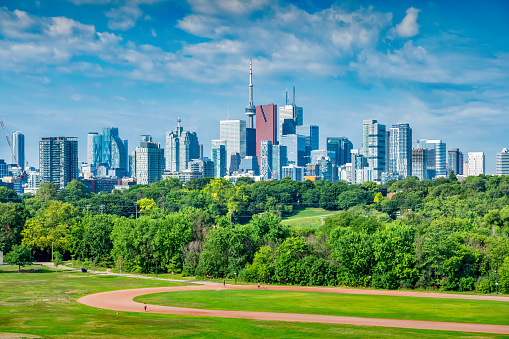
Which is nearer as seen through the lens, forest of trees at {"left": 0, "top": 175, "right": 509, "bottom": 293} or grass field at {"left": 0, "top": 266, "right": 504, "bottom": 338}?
grass field at {"left": 0, "top": 266, "right": 504, "bottom": 338}

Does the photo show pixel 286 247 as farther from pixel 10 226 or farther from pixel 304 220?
pixel 304 220

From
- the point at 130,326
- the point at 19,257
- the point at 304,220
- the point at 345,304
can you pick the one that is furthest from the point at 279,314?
the point at 304,220

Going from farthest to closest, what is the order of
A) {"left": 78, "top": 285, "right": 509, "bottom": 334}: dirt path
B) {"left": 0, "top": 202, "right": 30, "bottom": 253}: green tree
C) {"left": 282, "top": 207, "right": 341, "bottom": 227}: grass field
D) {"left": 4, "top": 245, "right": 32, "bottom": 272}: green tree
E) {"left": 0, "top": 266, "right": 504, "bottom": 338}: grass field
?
{"left": 282, "top": 207, "right": 341, "bottom": 227}: grass field
{"left": 0, "top": 202, "right": 30, "bottom": 253}: green tree
{"left": 4, "top": 245, "right": 32, "bottom": 272}: green tree
{"left": 78, "top": 285, "right": 509, "bottom": 334}: dirt path
{"left": 0, "top": 266, "right": 504, "bottom": 338}: grass field

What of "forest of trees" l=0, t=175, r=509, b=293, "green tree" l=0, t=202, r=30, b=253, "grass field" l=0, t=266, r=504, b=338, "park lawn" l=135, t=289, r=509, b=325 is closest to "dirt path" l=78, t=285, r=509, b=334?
"park lawn" l=135, t=289, r=509, b=325

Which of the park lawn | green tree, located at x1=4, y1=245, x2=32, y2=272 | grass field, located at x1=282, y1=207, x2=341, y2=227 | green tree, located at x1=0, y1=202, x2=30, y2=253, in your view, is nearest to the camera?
the park lawn

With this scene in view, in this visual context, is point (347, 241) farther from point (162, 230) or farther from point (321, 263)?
point (162, 230)

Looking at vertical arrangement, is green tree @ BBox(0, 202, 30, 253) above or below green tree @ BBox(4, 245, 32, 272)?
above

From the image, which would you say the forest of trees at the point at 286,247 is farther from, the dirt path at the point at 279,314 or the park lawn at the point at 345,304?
the park lawn at the point at 345,304

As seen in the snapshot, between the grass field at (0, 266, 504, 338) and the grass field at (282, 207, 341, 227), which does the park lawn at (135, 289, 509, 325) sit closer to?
the grass field at (0, 266, 504, 338)
